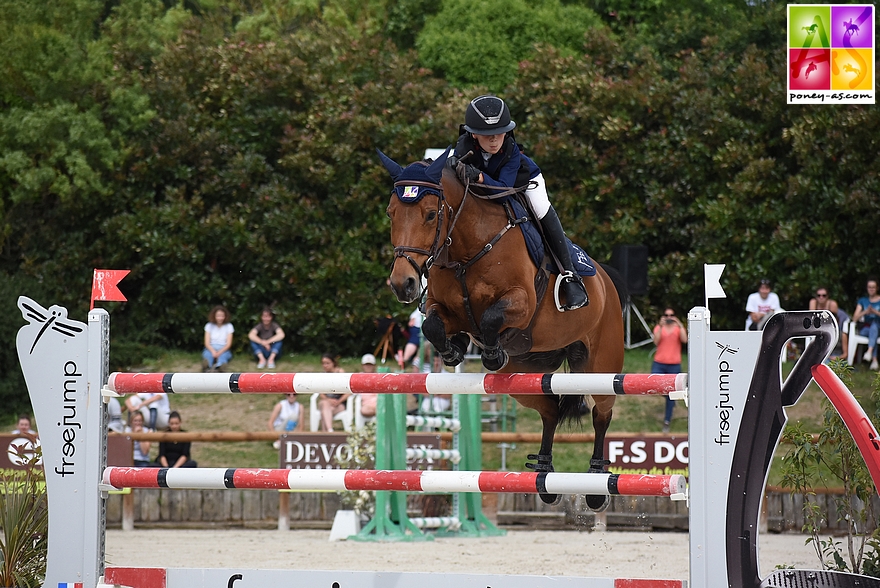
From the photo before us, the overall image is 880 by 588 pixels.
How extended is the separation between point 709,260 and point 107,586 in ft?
35.8

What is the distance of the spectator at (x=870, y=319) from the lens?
11156 mm

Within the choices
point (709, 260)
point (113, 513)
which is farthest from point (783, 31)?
point (113, 513)

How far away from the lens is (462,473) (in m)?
3.31

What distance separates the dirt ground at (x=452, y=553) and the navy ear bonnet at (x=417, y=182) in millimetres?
2537

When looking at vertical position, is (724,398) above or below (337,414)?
below

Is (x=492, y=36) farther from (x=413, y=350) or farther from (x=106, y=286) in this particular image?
(x=106, y=286)

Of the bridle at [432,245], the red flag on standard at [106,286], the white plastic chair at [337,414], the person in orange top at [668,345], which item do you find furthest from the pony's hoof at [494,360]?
the person in orange top at [668,345]

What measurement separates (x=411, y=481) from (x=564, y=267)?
1.51m

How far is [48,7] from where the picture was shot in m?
13.1

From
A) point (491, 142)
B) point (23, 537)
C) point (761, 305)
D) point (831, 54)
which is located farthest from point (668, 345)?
point (23, 537)

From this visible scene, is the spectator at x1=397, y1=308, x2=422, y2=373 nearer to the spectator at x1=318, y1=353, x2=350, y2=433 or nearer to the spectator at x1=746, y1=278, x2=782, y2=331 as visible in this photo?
the spectator at x1=318, y1=353, x2=350, y2=433

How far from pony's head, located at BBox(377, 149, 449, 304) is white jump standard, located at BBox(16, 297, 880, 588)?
415mm

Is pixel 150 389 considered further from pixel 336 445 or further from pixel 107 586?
pixel 336 445

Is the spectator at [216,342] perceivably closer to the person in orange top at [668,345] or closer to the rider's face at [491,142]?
the person in orange top at [668,345]
